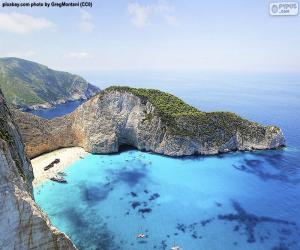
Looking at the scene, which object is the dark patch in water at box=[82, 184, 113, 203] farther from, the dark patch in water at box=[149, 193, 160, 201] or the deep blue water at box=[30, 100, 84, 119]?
the deep blue water at box=[30, 100, 84, 119]

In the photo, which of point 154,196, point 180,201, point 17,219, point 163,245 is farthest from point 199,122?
point 17,219

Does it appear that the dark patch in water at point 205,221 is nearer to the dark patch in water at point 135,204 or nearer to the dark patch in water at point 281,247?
the dark patch in water at point 281,247

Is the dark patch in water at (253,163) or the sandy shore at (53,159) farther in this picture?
the dark patch in water at (253,163)

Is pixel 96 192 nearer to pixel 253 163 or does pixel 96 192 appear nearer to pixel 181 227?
pixel 181 227

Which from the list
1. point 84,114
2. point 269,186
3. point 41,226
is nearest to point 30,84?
point 84,114

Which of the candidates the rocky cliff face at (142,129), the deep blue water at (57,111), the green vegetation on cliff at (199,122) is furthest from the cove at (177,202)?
the deep blue water at (57,111)

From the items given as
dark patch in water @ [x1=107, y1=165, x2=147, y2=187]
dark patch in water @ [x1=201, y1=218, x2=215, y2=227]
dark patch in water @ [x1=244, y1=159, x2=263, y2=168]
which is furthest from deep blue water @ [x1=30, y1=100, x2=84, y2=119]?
dark patch in water @ [x1=201, y1=218, x2=215, y2=227]

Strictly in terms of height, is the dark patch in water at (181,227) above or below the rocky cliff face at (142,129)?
below
